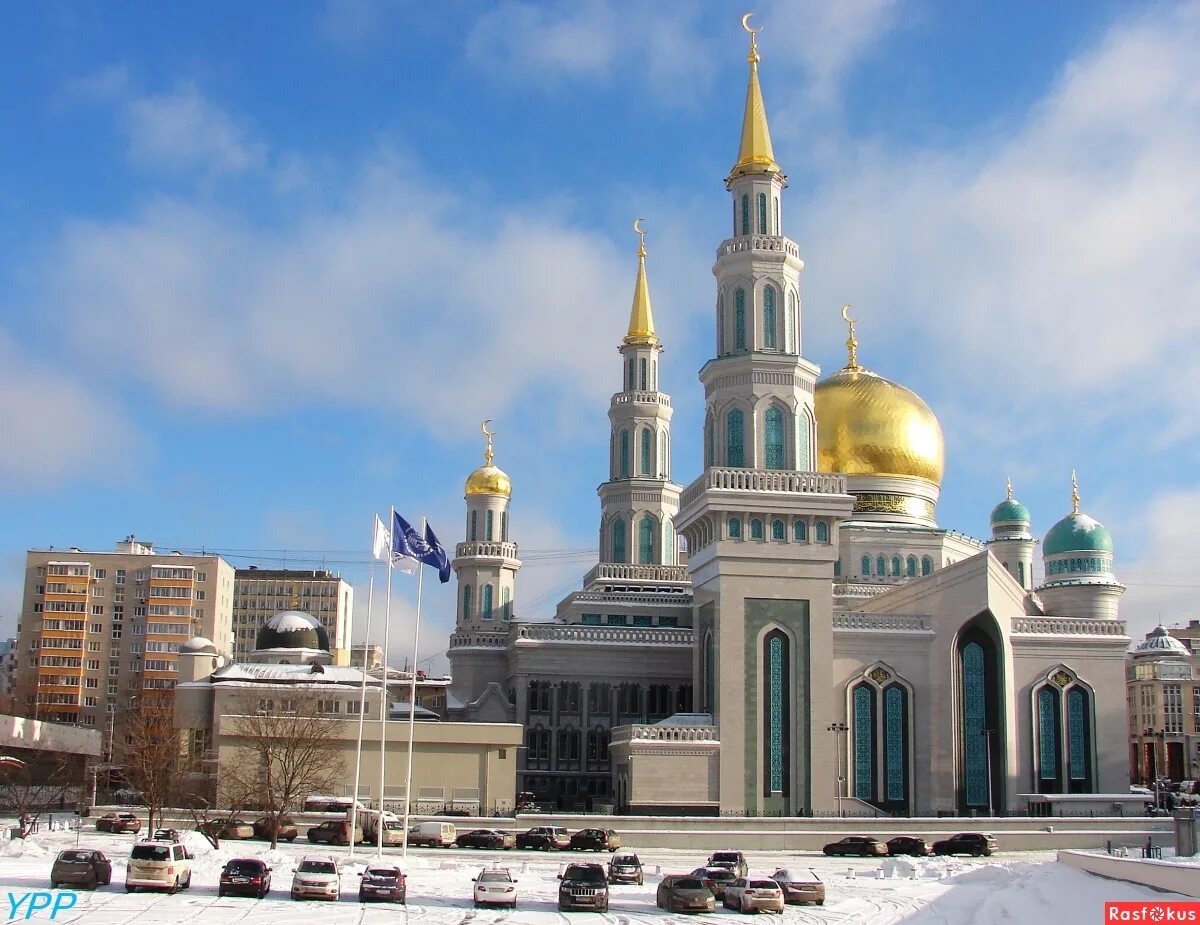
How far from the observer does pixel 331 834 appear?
4800 centimetres

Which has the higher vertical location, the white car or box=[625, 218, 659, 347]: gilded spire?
box=[625, 218, 659, 347]: gilded spire

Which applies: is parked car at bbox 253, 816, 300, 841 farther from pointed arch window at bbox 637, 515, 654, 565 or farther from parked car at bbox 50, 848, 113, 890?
pointed arch window at bbox 637, 515, 654, 565

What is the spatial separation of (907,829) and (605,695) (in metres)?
19.2

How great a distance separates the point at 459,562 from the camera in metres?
81.2

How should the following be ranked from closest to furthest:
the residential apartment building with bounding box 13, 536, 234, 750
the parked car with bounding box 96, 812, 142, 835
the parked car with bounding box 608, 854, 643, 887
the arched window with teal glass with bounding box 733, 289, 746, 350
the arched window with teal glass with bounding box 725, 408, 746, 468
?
the parked car with bounding box 608, 854, 643, 887 → the parked car with bounding box 96, 812, 142, 835 → the arched window with teal glass with bounding box 725, 408, 746, 468 → the arched window with teal glass with bounding box 733, 289, 746, 350 → the residential apartment building with bounding box 13, 536, 234, 750

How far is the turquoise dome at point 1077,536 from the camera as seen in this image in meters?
75.4

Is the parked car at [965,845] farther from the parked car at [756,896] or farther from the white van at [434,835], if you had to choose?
the parked car at [756,896]

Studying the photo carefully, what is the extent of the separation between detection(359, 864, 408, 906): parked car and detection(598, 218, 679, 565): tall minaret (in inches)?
1789

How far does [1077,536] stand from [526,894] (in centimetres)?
4761

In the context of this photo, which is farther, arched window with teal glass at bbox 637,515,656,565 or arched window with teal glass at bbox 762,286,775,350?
arched window with teal glass at bbox 637,515,656,565

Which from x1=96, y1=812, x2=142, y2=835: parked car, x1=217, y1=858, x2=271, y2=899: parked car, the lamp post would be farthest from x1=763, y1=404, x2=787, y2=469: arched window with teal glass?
x1=217, y1=858, x2=271, y2=899: parked car

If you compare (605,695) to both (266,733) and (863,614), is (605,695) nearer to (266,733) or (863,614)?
(863,614)

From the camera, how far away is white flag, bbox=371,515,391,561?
4391 centimetres

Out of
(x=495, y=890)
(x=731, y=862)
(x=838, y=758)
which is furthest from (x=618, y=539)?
(x=495, y=890)
